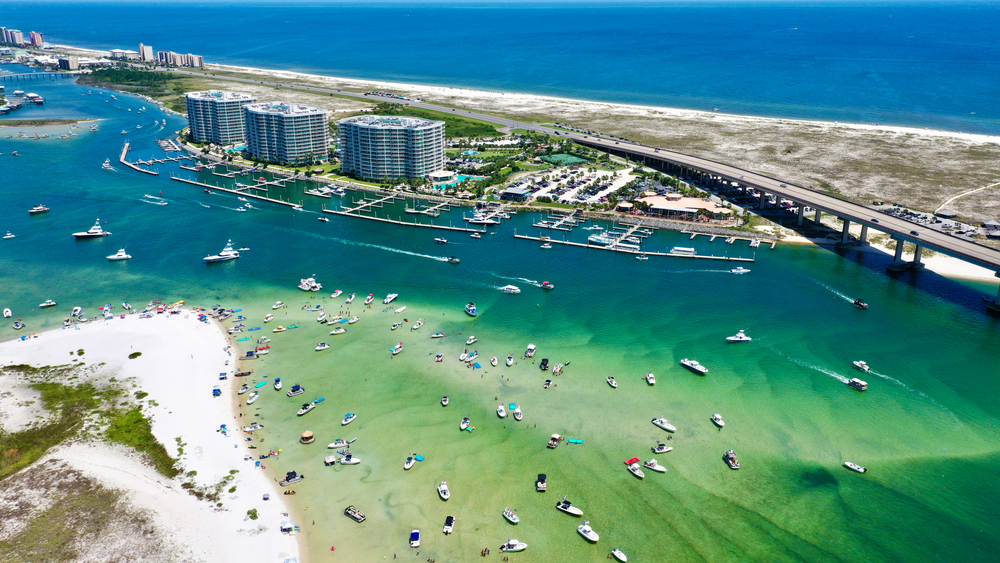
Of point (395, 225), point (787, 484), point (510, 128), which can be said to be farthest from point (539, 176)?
point (787, 484)

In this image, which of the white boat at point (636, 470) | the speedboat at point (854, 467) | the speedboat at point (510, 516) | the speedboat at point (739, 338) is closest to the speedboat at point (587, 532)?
the speedboat at point (510, 516)

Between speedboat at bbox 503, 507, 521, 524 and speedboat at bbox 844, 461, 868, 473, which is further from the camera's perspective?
speedboat at bbox 844, 461, 868, 473

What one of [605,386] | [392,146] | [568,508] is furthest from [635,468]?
[392,146]

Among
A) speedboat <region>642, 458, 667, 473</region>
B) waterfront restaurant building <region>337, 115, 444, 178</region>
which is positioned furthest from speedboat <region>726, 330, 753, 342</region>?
waterfront restaurant building <region>337, 115, 444, 178</region>

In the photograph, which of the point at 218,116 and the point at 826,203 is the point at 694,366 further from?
the point at 218,116

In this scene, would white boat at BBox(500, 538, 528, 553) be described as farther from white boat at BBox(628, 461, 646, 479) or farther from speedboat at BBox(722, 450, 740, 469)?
speedboat at BBox(722, 450, 740, 469)

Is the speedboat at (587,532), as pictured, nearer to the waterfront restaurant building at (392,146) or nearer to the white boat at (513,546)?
the white boat at (513,546)

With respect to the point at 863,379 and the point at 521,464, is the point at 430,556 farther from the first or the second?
the point at 863,379
